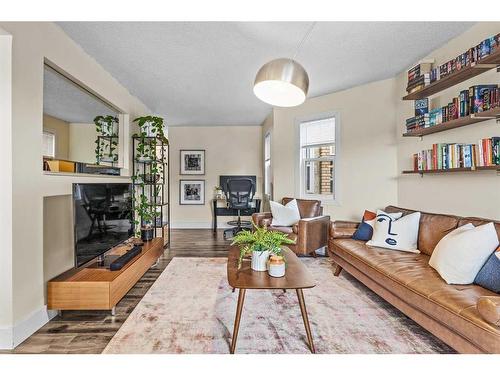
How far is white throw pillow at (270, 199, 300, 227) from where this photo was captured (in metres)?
4.27

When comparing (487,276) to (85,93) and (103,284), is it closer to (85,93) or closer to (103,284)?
(103,284)

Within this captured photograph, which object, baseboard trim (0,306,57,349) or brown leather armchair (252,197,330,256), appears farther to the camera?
brown leather armchair (252,197,330,256)

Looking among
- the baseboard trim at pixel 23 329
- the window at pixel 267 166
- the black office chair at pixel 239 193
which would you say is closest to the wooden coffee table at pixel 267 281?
the baseboard trim at pixel 23 329

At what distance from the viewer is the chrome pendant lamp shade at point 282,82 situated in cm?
173

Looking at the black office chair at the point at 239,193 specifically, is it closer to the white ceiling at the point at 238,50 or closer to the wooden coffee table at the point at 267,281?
the white ceiling at the point at 238,50

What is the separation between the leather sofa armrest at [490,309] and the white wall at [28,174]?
2.85 meters

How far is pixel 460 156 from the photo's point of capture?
251 centimetres

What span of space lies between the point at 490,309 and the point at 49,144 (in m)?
3.15

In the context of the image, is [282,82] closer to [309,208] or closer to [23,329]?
[23,329]

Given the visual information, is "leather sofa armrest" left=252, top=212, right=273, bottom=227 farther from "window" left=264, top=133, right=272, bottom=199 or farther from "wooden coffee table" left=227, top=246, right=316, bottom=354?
"wooden coffee table" left=227, top=246, right=316, bottom=354

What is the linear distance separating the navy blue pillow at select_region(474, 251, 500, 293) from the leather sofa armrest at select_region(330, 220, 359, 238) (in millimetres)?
1502

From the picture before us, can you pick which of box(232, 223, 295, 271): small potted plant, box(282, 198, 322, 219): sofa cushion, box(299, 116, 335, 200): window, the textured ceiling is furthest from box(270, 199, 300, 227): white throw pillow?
the textured ceiling

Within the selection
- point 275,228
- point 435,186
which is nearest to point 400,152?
point 435,186
